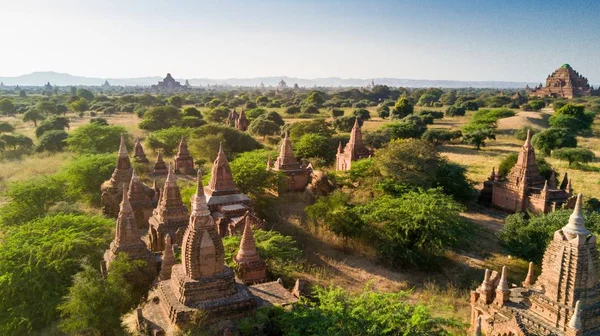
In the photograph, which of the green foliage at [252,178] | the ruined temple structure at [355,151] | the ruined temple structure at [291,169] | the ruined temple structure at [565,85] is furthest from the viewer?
the ruined temple structure at [565,85]

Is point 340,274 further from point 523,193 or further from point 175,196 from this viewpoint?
point 523,193

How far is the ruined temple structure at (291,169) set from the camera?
3312 cm

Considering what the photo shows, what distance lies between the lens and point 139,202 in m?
25.3

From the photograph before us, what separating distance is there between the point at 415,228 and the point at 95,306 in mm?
14459

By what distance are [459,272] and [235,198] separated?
1202 centimetres

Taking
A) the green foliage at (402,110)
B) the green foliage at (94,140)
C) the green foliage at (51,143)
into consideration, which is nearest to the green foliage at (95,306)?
the green foliage at (94,140)

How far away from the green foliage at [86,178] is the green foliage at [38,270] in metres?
11.7

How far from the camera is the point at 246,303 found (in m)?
13.6

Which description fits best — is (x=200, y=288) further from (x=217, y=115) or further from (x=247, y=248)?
(x=217, y=115)

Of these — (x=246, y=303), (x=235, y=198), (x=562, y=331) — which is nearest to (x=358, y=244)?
(x=235, y=198)

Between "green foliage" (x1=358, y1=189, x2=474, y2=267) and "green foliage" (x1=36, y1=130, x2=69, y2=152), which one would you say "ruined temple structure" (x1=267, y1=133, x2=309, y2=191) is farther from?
"green foliage" (x1=36, y1=130, x2=69, y2=152)

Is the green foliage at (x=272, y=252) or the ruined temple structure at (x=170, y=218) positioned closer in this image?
the green foliage at (x=272, y=252)

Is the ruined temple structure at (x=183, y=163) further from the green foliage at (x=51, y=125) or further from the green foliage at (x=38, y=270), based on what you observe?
the green foliage at (x=51, y=125)

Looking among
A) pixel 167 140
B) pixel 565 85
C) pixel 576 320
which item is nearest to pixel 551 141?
pixel 167 140
